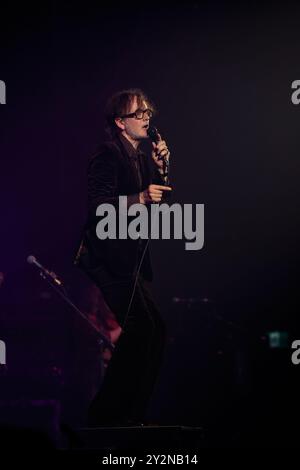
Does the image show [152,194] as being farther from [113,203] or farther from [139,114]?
[139,114]

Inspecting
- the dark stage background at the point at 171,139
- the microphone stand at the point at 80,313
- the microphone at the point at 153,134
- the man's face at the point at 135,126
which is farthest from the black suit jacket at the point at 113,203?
the dark stage background at the point at 171,139

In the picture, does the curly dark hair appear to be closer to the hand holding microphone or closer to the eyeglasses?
the eyeglasses

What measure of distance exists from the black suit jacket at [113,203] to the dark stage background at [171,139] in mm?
980

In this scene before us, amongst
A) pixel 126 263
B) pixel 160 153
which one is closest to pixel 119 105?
pixel 160 153

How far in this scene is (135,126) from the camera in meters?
5.12

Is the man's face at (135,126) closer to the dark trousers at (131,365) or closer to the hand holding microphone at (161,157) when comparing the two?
the hand holding microphone at (161,157)

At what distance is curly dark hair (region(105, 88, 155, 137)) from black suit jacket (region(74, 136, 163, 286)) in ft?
0.90

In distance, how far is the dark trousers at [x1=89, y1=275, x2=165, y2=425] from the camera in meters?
4.39

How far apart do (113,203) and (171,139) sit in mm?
1338

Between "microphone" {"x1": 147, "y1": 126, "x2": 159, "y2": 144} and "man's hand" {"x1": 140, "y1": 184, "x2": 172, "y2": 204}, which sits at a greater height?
"microphone" {"x1": 147, "y1": 126, "x2": 159, "y2": 144}

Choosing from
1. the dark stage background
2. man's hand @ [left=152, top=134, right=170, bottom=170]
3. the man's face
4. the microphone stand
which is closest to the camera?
man's hand @ [left=152, top=134, right=170, bottom=170]

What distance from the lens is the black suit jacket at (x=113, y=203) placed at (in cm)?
475

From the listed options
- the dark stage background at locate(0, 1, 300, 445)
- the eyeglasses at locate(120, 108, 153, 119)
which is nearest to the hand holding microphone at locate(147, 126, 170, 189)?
the eyeglasses at locate(120, 108, 153, 119)

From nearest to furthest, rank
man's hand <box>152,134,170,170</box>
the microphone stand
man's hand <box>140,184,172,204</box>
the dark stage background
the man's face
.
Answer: man's hand <box>140,184,172,204</box>
man's hand <box>152,134,170,170</box>
the man's face
the microphone stand
the dark stage background
